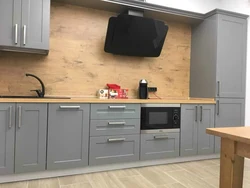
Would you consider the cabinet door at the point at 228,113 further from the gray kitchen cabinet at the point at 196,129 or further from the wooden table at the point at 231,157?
the wooden table at the point at 231,157

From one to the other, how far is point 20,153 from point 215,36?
2.91m

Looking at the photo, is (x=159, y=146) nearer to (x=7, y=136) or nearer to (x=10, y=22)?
(x=7, y=136)

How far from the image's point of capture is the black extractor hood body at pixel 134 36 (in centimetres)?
286

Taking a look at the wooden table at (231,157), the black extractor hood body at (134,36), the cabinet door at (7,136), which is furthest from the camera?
the black extractor hood body at (134,36)

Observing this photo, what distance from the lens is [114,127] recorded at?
258cm

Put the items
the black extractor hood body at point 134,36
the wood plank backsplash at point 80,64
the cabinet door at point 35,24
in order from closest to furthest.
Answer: the cabinet door at point 35,24 < the wood plank backsplash at point 80,64 < the black extractor hood body at point 134,36

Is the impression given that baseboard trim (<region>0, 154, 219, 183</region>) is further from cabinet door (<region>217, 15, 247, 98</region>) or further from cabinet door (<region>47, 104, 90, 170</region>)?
cabinet door (<region>217, 15, 247, 98</region>)

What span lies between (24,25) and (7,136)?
1.18m

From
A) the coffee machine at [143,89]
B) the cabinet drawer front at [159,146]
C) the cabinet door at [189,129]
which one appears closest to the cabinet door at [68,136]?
the cabinet drawer front at [159,146]

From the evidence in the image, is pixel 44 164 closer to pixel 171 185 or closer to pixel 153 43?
pixel 171 185

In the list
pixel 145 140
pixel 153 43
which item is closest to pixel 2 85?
pixel 145 140

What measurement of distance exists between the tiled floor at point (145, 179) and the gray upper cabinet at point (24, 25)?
1434mm

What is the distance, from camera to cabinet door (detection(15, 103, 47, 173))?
2.17 meters

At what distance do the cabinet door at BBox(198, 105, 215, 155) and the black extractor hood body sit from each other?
3.53ft
